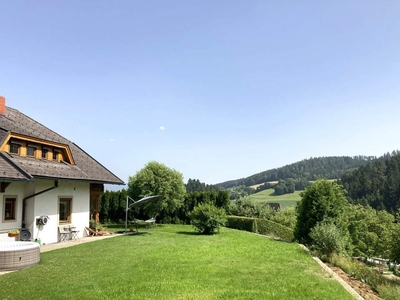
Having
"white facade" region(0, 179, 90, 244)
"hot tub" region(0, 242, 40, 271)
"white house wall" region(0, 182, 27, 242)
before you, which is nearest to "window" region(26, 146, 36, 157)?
"white facade" region(0, 179, 90, 244)

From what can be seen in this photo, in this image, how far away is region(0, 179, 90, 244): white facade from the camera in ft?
45.4

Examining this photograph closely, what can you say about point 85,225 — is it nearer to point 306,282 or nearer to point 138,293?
point 138,293

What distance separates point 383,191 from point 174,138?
87.3 m

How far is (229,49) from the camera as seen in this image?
52.3 ft

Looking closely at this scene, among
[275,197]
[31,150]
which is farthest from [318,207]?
[275,197]

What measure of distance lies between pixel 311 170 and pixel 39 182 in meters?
184

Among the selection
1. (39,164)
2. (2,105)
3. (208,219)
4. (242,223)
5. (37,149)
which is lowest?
(242,223)

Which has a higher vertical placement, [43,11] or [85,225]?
[43,11]

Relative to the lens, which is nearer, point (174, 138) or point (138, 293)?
point (138, 293)

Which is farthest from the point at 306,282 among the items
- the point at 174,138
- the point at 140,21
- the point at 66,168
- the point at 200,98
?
the point at 174,138

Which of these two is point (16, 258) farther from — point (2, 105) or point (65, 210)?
point (2, 105)

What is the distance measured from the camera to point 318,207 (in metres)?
16.5

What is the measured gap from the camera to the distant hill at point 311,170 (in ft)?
566

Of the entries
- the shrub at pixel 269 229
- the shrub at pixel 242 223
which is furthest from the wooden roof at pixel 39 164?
the shrub at pixel 269 229
